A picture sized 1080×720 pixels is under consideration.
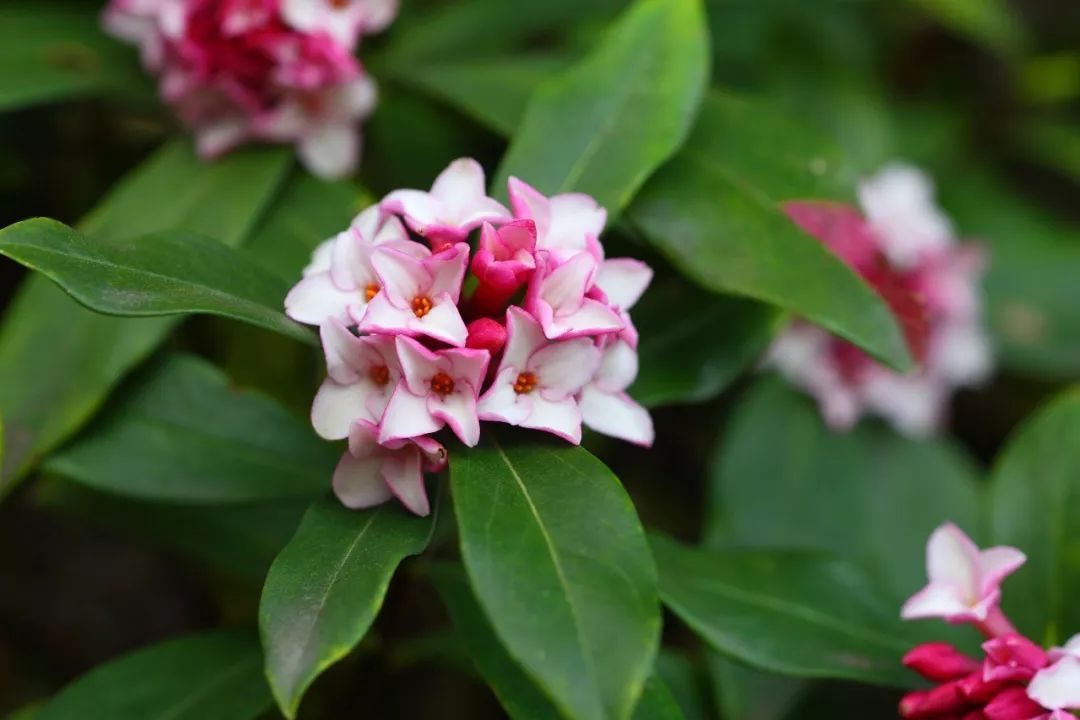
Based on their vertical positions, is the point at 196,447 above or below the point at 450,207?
below

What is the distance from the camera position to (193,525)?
129 cm

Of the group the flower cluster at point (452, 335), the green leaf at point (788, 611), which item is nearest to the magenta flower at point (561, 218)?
the flower cluster at point (452, 335)

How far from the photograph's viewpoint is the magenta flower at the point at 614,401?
0.94 meters

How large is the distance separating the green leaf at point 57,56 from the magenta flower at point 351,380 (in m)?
0.63

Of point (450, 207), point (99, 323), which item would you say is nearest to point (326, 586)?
point (450, 207)

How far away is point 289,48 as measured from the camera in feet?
4.22

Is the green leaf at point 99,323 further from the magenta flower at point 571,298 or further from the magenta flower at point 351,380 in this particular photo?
the magenta flower at point 571,298

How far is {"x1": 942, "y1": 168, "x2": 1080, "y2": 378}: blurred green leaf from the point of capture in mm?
1851

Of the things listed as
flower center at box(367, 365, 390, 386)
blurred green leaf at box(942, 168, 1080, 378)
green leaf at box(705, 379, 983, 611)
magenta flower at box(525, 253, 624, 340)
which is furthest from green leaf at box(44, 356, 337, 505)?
blurred green leaf at box(942, 168, 1080, 378)

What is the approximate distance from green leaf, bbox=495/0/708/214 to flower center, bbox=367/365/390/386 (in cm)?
27

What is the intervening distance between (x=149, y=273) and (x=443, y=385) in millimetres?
240

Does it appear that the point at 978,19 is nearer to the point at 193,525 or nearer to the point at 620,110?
the point at 620,110

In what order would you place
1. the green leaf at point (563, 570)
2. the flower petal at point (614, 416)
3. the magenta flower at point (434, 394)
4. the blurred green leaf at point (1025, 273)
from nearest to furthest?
the green leaf at point (563, 570)
the magenta flower at point (434, 394)
the flower petal at point (614, 416)
the blurred green leaf at point (1025, 273)

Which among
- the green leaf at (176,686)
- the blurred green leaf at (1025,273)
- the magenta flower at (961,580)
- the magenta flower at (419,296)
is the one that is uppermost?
the magenta flower at (419,296)
